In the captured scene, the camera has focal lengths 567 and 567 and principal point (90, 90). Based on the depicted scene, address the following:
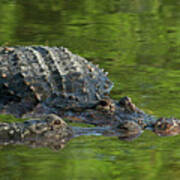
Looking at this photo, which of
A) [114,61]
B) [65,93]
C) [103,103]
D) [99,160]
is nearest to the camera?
[99,160]

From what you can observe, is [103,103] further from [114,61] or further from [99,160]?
[114,61]

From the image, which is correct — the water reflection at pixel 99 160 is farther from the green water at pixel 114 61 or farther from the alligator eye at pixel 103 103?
the alligator eye at pixel 103 103

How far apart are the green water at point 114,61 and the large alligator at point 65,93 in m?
0.25

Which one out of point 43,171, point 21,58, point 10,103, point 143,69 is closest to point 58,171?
point 43,171

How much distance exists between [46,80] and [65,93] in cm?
36

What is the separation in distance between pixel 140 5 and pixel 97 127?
9611 mm

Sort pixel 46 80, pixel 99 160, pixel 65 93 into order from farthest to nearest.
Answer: pixel 46 80, pixel 65 93, pixel 99 160

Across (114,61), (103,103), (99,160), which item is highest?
(114,61)

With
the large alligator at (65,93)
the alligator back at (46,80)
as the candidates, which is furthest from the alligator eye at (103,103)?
the alligator back at (46,80)

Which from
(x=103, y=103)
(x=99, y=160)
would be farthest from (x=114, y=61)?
(x=99, y=160)

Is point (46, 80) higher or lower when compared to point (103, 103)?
higher

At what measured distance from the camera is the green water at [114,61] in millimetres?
6062

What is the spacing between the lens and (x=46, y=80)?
8.18 m

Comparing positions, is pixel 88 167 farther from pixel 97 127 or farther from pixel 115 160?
pixel 97 127
